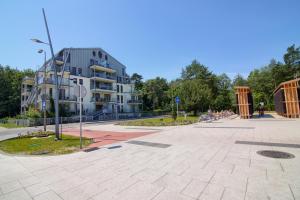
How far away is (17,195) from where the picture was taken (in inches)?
133

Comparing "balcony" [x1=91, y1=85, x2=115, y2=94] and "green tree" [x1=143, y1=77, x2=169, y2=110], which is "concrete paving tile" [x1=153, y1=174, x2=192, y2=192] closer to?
"balcony" [x1=91, y1=85, x2=115, y2=94]

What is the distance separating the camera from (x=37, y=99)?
31.3 metres

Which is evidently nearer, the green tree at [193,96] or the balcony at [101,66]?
the green tree at [193,96]

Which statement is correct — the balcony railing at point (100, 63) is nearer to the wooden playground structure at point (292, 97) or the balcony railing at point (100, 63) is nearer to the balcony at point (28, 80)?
the balcony at point (28, 80)

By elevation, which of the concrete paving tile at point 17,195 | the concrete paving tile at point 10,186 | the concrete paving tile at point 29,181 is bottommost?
the concrete paving tile at point 10,186

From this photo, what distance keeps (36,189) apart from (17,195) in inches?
12.9

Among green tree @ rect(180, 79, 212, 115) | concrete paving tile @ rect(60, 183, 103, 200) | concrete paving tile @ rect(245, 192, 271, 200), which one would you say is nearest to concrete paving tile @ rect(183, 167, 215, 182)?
concrete paving tile @ rect(245, 192, 271, 200)

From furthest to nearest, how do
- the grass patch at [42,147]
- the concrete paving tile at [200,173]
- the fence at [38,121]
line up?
1. the fence at [38,121]
2. the grass patch at [42,147]
3. the concrete paving tile at [200,173]

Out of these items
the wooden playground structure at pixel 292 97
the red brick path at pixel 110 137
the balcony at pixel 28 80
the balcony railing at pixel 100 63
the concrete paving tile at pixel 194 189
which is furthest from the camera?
the balcony at pixel 28 80

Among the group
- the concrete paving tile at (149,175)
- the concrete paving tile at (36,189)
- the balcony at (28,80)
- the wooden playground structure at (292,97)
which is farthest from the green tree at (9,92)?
the wooden playground structure at (292,97)

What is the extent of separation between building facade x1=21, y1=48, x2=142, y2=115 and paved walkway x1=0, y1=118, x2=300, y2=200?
26.7 metres

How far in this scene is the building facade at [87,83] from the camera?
31250 mm

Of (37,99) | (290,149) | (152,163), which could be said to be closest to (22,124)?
(37,99)

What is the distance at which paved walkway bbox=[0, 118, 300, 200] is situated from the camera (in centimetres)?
315
